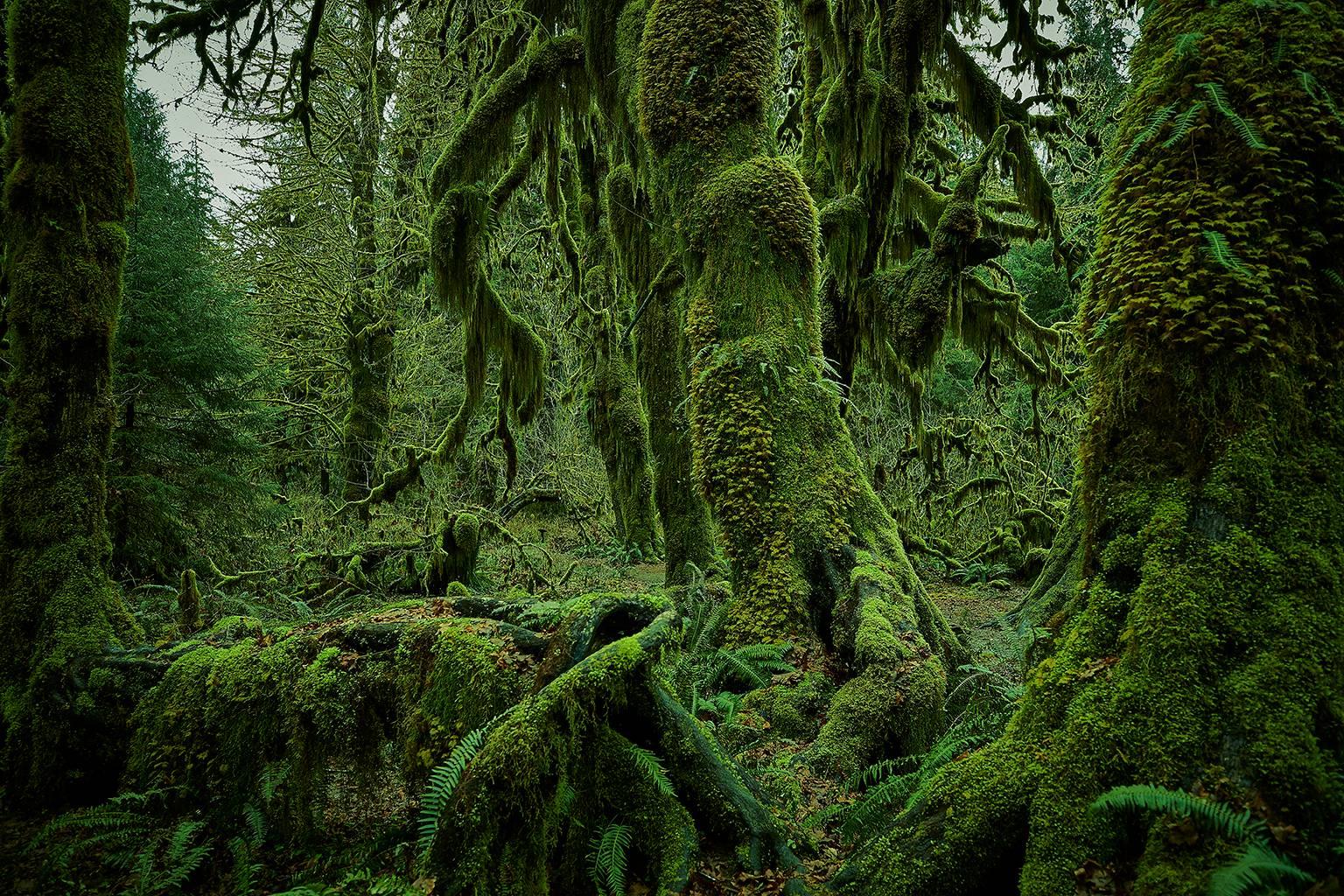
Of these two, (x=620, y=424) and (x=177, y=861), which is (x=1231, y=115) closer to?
(x=177, y=861)

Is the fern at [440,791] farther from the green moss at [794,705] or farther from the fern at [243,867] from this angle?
the green moss at [794,705]

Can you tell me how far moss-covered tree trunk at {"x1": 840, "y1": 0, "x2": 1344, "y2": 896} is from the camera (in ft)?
5.39

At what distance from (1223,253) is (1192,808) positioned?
146cm

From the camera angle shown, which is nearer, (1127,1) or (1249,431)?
(1249,431)

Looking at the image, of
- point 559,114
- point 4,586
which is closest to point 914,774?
point 4,586

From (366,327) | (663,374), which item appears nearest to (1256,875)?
(663,374)

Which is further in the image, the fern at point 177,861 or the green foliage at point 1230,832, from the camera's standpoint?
the fern at point 177,861

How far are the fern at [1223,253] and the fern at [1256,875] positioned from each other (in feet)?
4.78

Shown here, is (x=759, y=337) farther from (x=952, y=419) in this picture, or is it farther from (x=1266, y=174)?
(x=952, y=419)

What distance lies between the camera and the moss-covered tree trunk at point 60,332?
13.7ft

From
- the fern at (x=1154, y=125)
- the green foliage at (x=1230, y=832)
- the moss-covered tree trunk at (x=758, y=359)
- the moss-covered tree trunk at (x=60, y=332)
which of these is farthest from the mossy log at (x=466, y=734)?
the fern at (x=1154, y=125)

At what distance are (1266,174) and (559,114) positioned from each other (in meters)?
6.78

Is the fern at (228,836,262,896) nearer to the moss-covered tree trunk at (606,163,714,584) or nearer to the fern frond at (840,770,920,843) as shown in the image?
the fern frond at (840,770,920,843)

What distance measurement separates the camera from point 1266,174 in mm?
1881
